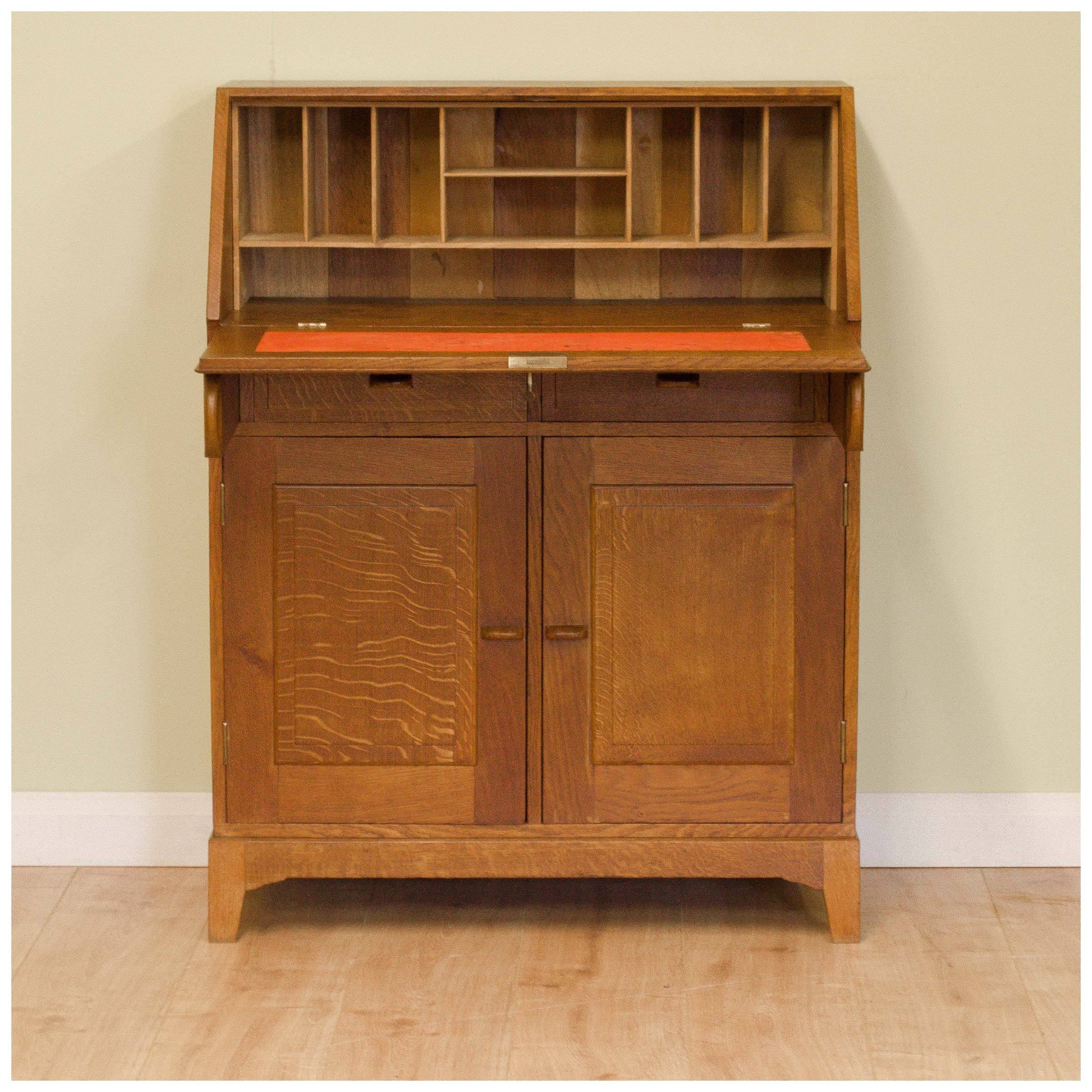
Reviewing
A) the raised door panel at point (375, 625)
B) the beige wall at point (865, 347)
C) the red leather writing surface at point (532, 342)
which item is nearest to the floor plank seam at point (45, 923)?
the beige wall at point (865, 347)

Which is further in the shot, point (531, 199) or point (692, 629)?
point (531, 199)

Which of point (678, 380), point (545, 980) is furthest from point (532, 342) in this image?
point (545, 980)

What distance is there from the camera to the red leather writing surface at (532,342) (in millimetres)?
3066

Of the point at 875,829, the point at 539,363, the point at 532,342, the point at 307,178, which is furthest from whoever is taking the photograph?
the point at 875,829

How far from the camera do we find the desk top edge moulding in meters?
3.25

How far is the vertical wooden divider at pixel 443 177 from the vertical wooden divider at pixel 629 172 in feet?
1.24

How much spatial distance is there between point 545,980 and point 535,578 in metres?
0.81

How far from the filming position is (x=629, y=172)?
3.32 meters

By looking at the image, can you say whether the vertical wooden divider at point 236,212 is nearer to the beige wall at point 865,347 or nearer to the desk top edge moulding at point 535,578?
the desk top edge moulding at point 535,578

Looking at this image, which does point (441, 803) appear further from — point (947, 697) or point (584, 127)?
point (584, 127)

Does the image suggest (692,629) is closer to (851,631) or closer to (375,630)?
(851,631)

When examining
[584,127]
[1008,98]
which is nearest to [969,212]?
[1008,98]

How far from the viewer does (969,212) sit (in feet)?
11.7

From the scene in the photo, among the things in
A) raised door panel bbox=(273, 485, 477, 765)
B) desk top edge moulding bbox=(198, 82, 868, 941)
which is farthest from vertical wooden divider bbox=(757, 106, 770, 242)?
raised door panel bbox=(273, 485, 477, 765)
